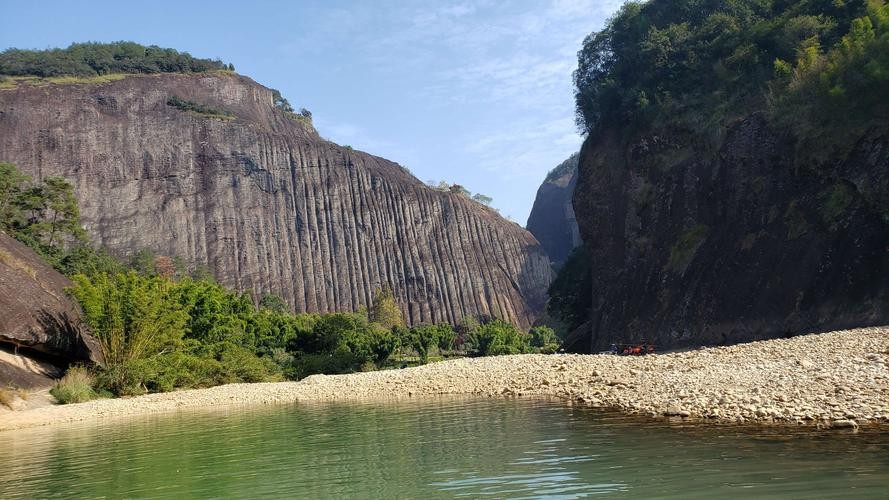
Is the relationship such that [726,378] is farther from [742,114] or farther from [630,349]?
[742,114]

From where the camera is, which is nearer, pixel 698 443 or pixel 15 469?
pixel 698 443

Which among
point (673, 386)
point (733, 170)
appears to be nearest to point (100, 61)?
point (733, 170)

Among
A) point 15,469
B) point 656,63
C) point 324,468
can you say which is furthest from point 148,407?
point 656,63

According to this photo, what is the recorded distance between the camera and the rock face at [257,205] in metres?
78.5

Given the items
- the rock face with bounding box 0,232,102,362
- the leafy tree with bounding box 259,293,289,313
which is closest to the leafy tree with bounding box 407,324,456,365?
the rock face with bounding box 0,232,102,362

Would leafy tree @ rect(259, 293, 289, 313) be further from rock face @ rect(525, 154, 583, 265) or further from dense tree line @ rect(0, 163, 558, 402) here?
rock face @ rect(525, 154, 583, 265)

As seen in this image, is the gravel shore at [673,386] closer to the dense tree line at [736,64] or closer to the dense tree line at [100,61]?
the dense tree line at [736,64]

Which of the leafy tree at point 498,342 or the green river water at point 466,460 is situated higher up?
the leafy tree at point 498,342

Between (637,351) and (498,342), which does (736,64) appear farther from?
(498,342)

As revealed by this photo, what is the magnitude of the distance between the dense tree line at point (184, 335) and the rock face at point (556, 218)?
71783 mm

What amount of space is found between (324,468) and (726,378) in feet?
29.8

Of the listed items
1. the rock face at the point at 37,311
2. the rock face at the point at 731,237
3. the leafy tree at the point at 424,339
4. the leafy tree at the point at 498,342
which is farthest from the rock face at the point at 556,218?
the rock face at the point at 37,311

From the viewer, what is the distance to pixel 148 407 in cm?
2450

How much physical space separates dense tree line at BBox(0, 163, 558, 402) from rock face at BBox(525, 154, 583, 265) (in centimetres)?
7178
